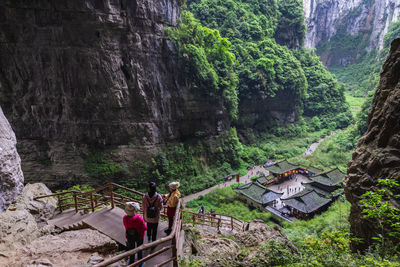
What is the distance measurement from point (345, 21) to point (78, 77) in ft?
312

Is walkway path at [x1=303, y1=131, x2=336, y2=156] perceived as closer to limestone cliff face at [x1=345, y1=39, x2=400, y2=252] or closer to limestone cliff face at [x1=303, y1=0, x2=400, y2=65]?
limestone cliff face at [x1=345, y1=39, x2=400, y2=252]

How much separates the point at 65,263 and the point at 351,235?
8135 millimetres

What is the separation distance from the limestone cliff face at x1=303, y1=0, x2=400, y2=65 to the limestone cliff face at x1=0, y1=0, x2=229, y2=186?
237 feet

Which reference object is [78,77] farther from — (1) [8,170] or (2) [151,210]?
(2) [151,210]

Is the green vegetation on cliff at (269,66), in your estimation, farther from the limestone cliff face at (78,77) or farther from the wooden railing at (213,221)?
the wooden railing at (213,221)

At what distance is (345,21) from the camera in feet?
270

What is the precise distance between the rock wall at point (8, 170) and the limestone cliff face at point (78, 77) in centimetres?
1361

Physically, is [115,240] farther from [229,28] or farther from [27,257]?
[229,28]

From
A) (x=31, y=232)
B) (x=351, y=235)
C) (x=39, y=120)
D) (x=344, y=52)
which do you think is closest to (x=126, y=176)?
(x=39, y=120)

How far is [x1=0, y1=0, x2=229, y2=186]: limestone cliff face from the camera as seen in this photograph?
18047mm

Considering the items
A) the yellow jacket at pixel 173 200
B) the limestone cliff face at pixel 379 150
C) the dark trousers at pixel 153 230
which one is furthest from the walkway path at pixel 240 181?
the dark trousers at pixel 153 230

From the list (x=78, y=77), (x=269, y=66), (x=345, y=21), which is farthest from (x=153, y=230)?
(x=345, y=21)

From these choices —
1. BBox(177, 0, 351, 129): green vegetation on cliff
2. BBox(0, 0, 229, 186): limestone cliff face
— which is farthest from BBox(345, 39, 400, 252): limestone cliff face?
BBox(177, 0, 351, 129): green vegetation on cliff

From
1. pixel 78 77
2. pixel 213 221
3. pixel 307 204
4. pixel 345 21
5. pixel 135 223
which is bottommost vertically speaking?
pixel 307 204
